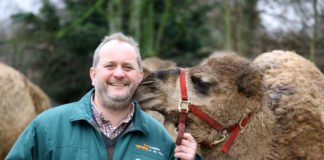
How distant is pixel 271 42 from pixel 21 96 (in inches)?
346

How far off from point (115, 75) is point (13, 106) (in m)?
4.81

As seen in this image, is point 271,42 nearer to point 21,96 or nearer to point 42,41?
point 42,41

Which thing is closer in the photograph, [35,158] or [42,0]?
[35,158]

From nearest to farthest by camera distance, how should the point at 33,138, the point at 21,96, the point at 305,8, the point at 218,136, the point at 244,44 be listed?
the point at 33,138
the point at 218,136
the point at 21,96
the point at 305,8
the point at 244,44

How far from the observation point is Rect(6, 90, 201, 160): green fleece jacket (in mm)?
3404

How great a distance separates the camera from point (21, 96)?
823 cm

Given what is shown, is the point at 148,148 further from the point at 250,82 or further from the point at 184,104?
the point at 250,82

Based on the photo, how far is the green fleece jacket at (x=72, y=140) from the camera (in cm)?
340

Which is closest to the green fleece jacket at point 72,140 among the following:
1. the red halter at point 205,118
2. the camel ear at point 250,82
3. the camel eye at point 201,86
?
the red halter at point 205,118

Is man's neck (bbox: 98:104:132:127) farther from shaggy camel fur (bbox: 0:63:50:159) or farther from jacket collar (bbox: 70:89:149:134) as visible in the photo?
shaggy camel fur (bbox: 0:63:50:159)

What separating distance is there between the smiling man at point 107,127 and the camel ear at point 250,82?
89 centimetres

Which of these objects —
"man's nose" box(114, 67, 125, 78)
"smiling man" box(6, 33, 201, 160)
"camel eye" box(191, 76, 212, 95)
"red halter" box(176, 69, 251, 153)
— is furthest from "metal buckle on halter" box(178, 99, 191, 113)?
"man's nose" box(114, 67, 125, 78)

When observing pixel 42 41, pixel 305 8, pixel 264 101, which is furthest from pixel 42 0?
pixel 264 101

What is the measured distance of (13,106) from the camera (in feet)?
26.3
